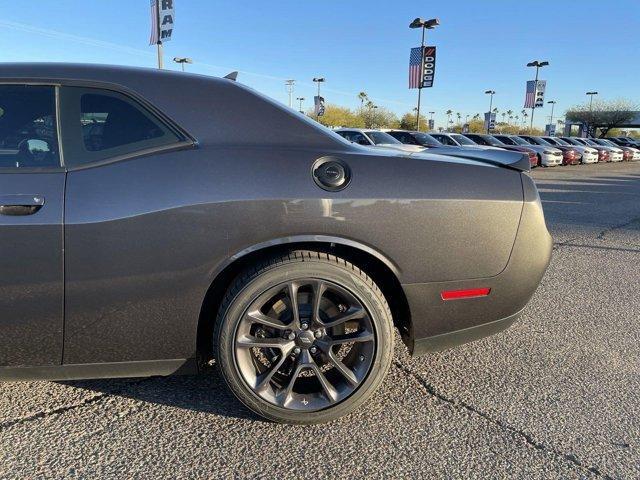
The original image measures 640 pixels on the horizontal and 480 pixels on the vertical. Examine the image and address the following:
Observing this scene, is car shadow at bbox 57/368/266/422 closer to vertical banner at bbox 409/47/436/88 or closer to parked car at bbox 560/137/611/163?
vertical banner at bbox 409/47/436/88

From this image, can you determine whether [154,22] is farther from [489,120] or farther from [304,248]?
[489,120]

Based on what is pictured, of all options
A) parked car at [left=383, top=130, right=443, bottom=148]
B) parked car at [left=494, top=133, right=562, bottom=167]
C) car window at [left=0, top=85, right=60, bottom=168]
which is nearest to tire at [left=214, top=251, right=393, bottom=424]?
car window at [left=0, top=85, right=60, bottom=168]

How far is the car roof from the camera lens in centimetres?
218

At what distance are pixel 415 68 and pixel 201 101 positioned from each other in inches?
999

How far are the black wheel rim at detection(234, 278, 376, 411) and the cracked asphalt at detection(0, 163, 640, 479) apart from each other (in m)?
0.17

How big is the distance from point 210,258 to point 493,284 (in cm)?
136

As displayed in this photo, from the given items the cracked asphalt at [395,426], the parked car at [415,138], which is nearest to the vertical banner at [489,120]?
the parked car at [415,138]

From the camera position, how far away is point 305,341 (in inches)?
90.1

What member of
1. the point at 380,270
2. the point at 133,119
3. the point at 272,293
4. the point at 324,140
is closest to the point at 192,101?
the point at 133,119

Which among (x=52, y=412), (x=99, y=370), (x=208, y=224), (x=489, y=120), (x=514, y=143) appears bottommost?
(x=52, y=412)

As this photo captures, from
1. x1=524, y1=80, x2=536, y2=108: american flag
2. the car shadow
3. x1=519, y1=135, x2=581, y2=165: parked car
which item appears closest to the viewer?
the car shadow

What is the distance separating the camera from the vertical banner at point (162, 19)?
1298 centimetres

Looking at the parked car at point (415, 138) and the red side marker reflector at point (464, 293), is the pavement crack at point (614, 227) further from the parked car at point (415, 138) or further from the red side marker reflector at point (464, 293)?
the parked car at point (415, 138)

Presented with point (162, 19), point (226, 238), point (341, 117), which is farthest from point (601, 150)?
point (341, 117)
